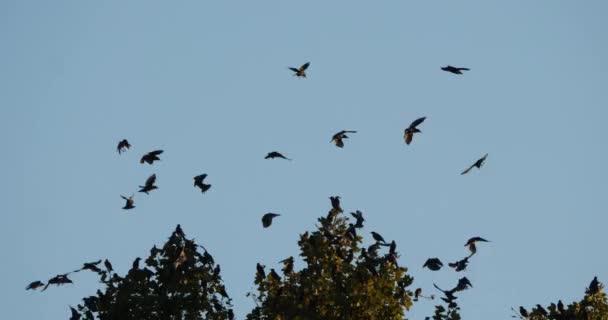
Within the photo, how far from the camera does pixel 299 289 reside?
138 ft

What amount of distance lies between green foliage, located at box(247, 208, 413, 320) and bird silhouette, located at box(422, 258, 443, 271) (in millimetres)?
1481

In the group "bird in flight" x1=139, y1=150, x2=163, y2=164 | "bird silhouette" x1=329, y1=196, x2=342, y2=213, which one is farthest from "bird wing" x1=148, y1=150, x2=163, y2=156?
"bird silhouette" x1=329, y1=196, x2=342, y2=213

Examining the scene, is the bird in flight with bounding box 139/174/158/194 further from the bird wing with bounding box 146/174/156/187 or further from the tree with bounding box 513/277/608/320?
the tree with bounding box 513/277/608/320

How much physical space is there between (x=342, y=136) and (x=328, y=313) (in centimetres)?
661

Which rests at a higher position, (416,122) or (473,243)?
(416,122)

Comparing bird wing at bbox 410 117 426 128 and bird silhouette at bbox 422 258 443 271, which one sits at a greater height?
bird wing at bbox 410 117 426 128

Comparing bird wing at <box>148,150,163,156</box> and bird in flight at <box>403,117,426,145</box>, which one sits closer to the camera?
bird in flight at <box>403,117,426,145</box>

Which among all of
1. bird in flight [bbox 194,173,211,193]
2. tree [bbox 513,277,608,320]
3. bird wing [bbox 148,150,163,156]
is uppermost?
bird wing [bbox 148,150,163,156]

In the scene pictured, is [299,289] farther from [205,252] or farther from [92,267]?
[92,267]

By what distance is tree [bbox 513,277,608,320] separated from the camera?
42.4m

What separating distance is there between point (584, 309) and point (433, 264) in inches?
178

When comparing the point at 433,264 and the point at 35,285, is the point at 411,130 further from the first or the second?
the point at 35,285

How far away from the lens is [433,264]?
4372cm

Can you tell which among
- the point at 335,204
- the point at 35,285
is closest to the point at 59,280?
the point at 35,285
